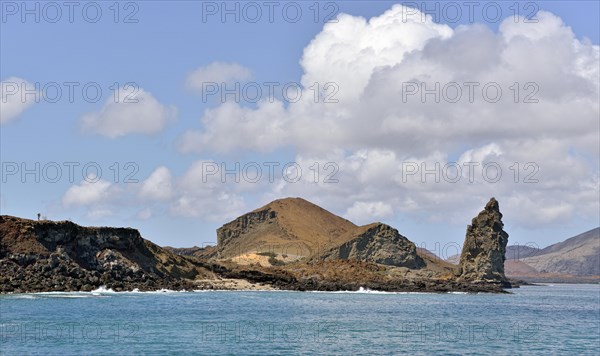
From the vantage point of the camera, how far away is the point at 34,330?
201 ft

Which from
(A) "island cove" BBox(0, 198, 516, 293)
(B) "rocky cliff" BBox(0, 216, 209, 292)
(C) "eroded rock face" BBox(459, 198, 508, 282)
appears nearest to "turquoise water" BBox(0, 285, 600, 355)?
(B) "rocky cliff" BBox(0, 216, 209, 292)

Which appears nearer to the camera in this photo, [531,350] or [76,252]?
[531,350]

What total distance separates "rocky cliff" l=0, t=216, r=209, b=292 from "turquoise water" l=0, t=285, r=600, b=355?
12.8 m

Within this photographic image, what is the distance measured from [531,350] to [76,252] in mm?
85808

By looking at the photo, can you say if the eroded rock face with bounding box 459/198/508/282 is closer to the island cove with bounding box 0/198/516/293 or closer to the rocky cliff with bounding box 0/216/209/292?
the island cove with bounding box 0/198/516/293

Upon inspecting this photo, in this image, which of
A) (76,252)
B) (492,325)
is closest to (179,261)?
(76,252)

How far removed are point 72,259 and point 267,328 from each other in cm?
6376

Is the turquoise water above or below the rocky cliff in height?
below

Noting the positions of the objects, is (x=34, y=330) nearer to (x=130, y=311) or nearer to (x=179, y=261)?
(x=130, y=311)

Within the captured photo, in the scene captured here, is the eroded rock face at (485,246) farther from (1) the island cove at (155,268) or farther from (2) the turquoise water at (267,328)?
(2) the turquoise water at (267,328)

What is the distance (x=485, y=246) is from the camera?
184 m

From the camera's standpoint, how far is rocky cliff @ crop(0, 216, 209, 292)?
115 meters

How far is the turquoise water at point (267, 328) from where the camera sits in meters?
55.4

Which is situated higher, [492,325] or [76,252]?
[76,252]
